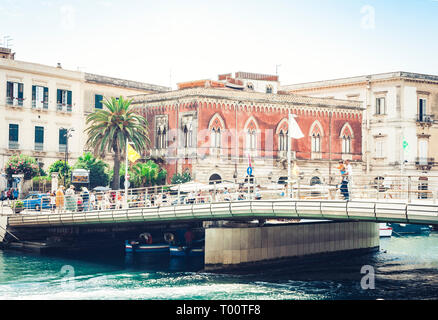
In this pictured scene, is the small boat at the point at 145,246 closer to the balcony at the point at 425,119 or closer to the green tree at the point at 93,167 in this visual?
the green tree at the point at 93,167

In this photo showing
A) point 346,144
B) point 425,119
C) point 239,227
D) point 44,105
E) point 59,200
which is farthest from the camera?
point 425,119

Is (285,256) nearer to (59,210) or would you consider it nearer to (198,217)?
(198,217)

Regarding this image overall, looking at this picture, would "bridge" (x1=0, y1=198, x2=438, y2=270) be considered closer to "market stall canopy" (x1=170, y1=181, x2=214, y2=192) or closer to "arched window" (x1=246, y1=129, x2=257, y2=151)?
"market stall canopy" (x1=170, y1=181, x2=214, y2=192)

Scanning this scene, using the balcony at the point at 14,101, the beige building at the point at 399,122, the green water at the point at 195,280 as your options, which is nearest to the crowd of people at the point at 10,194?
the balcony at the point at 14,101

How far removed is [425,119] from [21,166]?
46.8 m

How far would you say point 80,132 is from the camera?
236ft

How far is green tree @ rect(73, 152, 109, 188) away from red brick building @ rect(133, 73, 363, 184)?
5.60 m

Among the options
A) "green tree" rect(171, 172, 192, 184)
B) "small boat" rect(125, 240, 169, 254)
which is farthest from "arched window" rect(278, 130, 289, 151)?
"small boat" rect(125, 240, 169, 254)

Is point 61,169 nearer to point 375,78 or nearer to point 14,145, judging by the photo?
point 14,145

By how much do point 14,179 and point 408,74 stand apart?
154 ft

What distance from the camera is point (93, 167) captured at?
211 feet

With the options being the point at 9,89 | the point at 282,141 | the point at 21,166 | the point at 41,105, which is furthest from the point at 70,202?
the point at 282,141

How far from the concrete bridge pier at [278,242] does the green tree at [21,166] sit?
29.2 meters

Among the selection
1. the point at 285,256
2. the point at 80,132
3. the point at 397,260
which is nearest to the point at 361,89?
the point at 80,132
